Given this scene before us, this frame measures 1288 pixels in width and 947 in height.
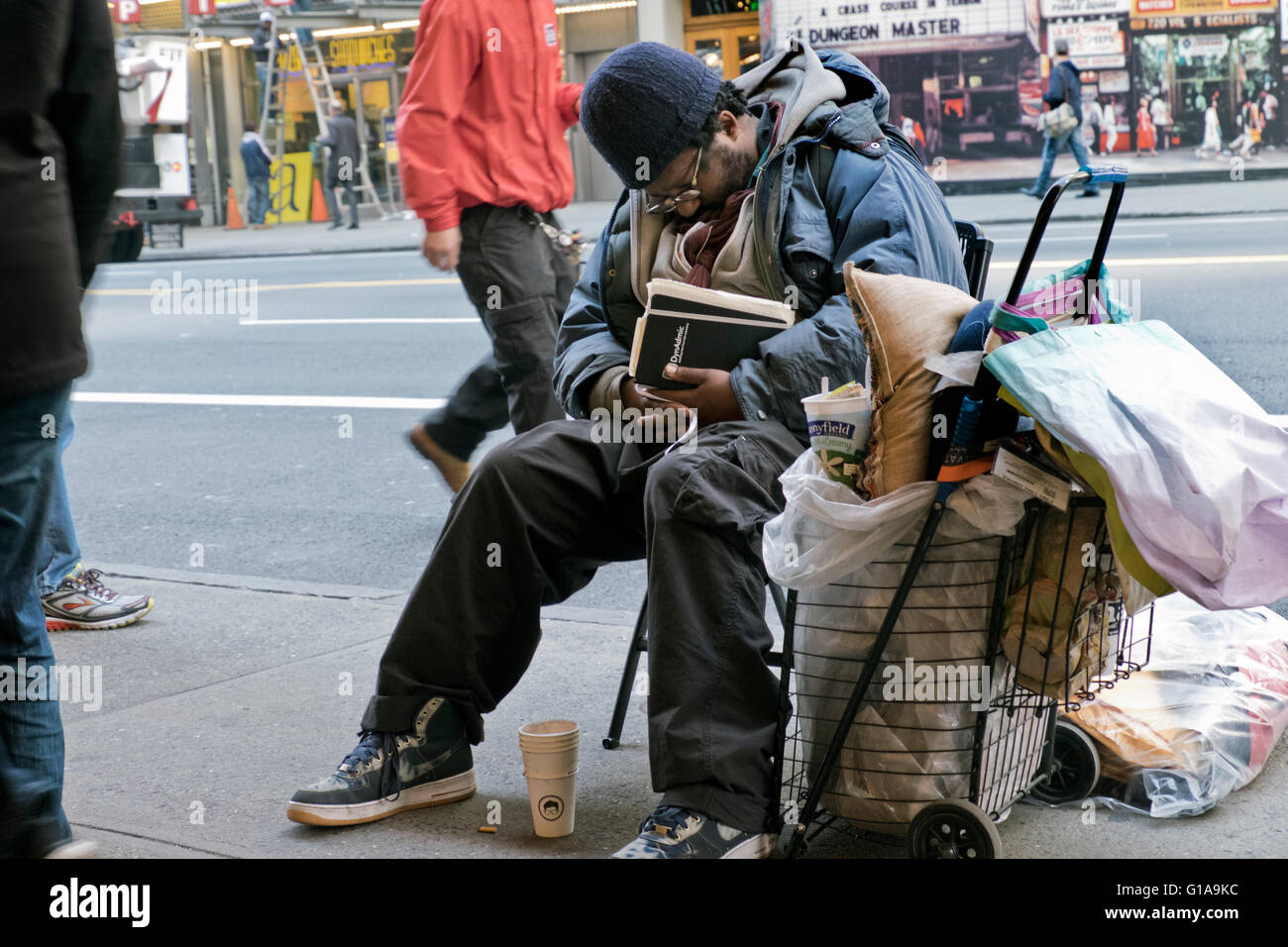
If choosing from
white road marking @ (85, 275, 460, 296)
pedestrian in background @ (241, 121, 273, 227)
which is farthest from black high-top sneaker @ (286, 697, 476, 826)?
pedestrian in background @ (241, 121, 273, 227)

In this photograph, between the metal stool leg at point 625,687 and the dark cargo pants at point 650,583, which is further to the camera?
the metal stool leg at point 625,687

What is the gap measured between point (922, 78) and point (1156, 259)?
44.4 feet

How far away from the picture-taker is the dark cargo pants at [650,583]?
2.62 metres

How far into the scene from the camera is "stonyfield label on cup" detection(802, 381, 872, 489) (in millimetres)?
2582

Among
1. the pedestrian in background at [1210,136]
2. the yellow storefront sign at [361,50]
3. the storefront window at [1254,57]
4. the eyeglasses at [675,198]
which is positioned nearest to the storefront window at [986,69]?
the pedestrian in background at [1210,136]

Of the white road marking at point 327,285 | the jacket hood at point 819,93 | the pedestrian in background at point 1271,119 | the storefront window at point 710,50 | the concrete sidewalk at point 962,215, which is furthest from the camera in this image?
the storefront window at point 710,50

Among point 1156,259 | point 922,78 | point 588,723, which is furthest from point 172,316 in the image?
point 922,78

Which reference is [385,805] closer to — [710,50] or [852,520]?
[852,520]

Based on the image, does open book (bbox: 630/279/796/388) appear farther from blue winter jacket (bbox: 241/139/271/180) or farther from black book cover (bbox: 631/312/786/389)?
blue winter jacket (bbox: 241/139/271/180)

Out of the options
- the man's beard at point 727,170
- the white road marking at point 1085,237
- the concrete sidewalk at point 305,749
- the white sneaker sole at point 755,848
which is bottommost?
the concrete sidewalk at point 305,749

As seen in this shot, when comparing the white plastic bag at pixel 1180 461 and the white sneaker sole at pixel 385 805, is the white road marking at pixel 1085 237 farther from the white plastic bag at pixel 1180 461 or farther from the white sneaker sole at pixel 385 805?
the white plastic bag at pixel 1180 461

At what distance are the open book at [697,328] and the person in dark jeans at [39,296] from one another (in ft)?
3.48

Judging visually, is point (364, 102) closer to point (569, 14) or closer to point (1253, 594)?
point (569, 14)

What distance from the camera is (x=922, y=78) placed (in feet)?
79.7
